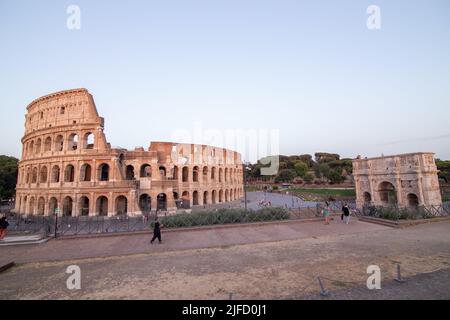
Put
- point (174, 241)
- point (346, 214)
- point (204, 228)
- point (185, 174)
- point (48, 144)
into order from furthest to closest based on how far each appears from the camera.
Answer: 1. point (185, 174)
2. point (48, 144)
3. point (346, 214)
4. point (204, 228)
5. point (174, 241)

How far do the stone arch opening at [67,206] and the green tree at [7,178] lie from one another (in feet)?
68.7

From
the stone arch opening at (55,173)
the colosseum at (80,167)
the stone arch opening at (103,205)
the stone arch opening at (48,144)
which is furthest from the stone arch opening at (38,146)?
the stone arch opening at (103,205)

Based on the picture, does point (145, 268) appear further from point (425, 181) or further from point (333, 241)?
point (425, 181)

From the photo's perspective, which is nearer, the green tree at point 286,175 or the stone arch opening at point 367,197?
the stone arch opening at point 367,197

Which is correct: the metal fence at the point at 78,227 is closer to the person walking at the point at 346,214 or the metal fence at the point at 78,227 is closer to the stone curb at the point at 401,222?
the person walking at the point at 346,214

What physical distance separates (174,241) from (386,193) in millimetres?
29378

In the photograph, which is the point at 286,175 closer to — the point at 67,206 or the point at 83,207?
the point at 83,207

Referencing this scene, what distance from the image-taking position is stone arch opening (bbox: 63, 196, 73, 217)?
2696cm

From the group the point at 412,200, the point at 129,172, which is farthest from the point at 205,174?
the point at 412,200

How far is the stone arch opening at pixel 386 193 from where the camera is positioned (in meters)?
28.4

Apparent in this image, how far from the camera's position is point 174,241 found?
13281 millimetres

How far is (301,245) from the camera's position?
38.6ft
